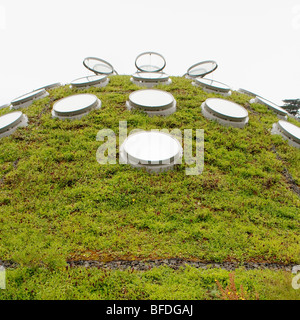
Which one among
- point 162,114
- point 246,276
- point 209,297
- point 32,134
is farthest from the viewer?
point 162,114

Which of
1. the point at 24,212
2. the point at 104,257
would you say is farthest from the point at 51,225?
the point at 104,257

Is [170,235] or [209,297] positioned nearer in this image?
[209,297]

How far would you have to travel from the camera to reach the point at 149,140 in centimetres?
1141

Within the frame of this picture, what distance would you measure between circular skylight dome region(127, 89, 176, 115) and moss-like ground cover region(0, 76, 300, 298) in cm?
56

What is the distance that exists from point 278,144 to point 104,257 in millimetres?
11090

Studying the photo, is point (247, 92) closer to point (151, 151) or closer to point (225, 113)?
point (225, 113)

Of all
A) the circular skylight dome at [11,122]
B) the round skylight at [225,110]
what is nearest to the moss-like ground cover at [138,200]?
the circular skylight dome at [11,122]

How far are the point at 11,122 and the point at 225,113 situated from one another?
38.6 feet

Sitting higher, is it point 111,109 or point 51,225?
point 111,109

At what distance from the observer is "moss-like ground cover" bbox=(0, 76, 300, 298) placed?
7277 mm

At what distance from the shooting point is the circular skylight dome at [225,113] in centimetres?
1377

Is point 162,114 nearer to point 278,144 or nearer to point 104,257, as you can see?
point 278,144

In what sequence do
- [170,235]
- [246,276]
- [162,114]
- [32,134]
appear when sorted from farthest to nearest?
[162,114] → [32,134] → [170,235] → [246,276]

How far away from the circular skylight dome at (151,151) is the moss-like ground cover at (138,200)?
0.40 m
